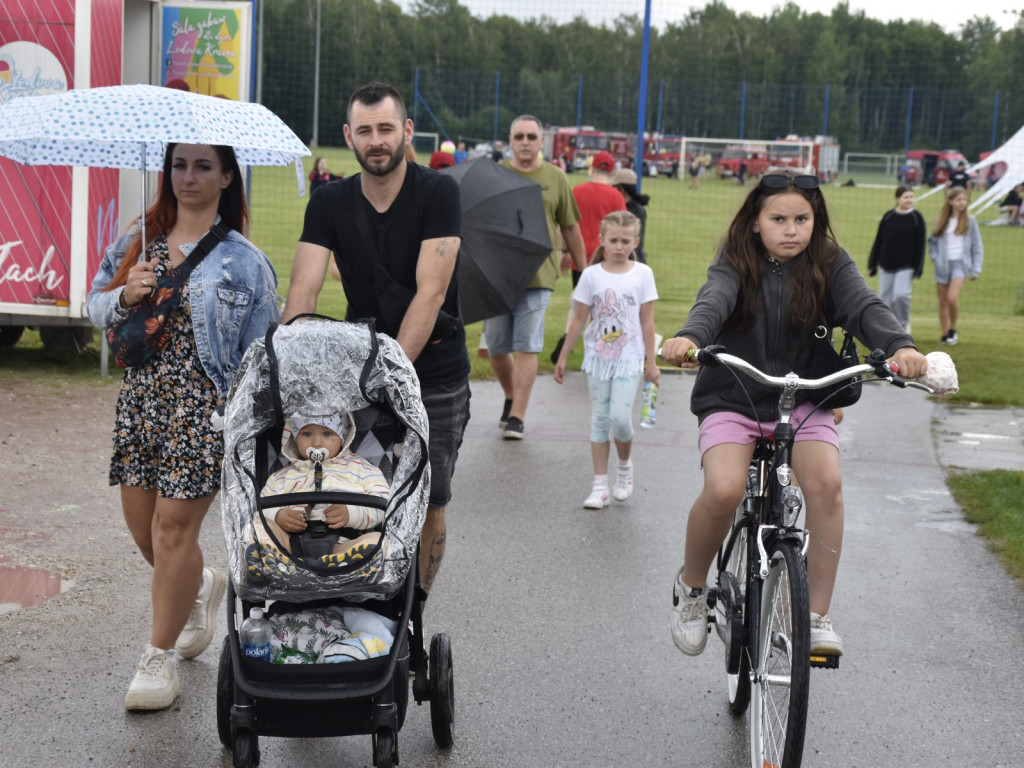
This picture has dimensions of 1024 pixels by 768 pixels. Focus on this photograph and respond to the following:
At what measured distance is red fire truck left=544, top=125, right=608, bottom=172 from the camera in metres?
30.5

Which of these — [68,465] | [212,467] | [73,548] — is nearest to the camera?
[212,467]

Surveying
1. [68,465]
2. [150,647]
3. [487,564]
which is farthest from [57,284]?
[150,647]

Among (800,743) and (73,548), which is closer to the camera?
(800,743)

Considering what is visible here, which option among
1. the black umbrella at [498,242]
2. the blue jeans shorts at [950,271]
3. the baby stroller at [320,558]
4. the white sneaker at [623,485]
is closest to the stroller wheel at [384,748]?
the baby stroller at [320,558]

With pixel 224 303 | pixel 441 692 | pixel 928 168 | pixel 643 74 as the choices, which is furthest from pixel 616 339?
pixel 928 168

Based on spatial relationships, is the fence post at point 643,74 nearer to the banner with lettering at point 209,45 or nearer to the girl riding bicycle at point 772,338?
the banner with lettering at point 209,45

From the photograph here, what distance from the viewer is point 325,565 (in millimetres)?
3299

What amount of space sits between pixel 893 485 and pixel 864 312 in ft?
13.3

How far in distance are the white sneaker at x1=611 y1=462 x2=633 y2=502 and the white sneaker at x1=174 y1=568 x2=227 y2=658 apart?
298 centimetres

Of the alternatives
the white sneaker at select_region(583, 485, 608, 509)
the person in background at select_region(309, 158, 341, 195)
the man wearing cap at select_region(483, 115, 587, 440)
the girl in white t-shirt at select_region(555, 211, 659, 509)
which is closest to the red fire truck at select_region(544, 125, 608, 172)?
the person in background at select_region(309, 158, 341, 195)

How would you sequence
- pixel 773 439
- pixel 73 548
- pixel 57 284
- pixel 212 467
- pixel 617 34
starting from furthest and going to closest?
pixel 617 34 → pixel 57 284 → pixel 73 548 → pixel 212 467 → pixel 773 439

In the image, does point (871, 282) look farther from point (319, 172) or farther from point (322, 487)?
point (322, 487)

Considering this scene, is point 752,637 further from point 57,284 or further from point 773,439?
point 57,284

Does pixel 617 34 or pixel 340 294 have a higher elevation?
pixel 617 34
